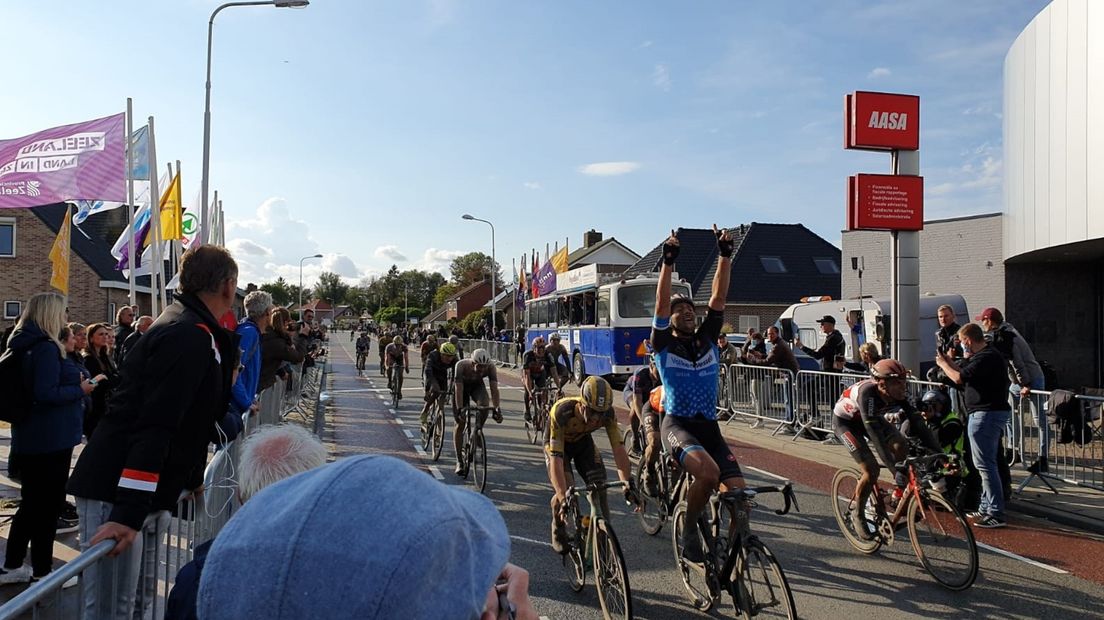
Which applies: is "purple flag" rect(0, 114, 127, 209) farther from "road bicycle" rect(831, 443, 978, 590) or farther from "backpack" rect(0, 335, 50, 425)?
"road bicycle" rect(831, 443, 978, 590)

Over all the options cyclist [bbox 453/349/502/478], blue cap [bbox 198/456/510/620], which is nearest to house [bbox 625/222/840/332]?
cyclist [bbox 453/349/502/478]

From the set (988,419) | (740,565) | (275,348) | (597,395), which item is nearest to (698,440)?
(597,395)

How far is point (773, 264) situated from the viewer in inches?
1628

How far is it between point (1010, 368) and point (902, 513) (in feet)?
15.9

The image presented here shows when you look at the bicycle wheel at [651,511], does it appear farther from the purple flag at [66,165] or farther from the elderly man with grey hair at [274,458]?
the purple flag at [66,165]

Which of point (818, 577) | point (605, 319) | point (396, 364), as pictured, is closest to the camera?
point (818, 577)

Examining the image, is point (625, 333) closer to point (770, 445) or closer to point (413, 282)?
point (770, 445)

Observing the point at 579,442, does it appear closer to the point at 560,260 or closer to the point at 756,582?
the point at 756,582

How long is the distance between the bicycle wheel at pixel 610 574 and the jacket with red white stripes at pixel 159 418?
248 centimetres

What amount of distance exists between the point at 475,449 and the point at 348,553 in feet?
27.7

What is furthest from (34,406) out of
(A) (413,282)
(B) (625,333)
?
(A) (413,282)

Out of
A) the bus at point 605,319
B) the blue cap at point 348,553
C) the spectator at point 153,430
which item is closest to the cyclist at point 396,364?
the bus at point 605,319

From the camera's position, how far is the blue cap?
112 cm

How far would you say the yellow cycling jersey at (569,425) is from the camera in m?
5.67
